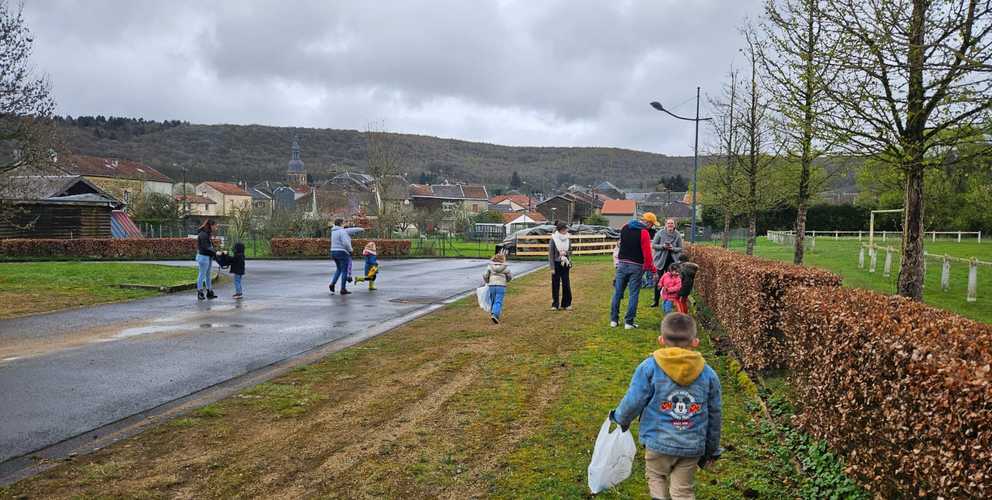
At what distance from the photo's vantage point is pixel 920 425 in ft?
10.5

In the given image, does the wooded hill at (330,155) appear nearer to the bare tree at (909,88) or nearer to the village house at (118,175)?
the village house at (118,175)

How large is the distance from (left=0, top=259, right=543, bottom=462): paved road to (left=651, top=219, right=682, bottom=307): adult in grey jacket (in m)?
4.91

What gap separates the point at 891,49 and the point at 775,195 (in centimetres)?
1367

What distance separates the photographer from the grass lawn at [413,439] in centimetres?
445

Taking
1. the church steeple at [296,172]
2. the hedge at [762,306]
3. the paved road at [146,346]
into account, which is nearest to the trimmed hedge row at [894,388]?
the hedge at [762,306]

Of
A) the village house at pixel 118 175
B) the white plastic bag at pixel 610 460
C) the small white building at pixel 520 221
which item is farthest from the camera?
the village house at pixel 118 175

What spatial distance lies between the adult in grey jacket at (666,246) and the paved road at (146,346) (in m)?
4.91

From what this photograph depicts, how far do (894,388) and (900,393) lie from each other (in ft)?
0.24

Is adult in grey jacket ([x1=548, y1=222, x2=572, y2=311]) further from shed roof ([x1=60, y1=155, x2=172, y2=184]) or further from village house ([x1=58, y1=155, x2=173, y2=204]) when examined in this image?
shed roof ([x1=60, y1=155, x2=172, y2=184])

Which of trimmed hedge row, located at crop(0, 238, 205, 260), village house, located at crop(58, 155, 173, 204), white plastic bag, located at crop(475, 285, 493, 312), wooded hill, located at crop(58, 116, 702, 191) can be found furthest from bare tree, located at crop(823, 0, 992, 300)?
wooded hill, located at crop(58, 116, 702, 191)

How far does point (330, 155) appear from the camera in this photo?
15500 centimetres

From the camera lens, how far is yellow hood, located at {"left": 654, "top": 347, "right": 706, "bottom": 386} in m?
3.82

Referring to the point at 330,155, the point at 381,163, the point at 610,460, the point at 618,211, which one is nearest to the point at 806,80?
the point at 610,460

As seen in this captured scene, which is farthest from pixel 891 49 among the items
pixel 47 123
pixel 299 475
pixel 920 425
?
pixel 47 123
